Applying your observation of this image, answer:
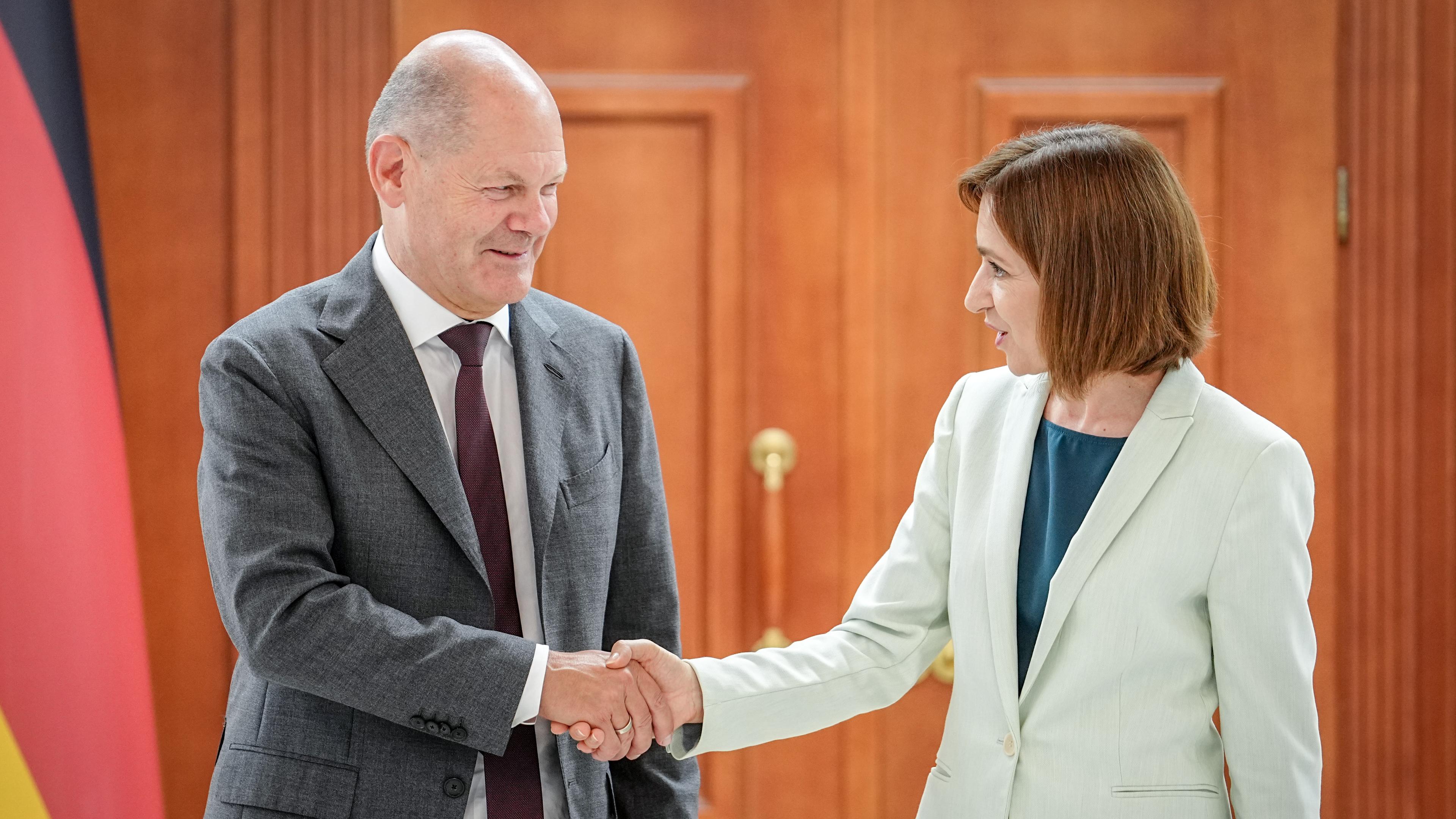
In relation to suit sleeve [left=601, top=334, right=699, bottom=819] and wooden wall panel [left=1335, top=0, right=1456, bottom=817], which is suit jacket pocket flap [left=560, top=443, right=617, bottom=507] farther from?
wooden wall panel [left=1335, top=0, right=1456, bottom=817]

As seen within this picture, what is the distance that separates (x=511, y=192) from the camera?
1.42m

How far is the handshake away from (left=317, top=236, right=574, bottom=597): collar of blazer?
0.40 ft

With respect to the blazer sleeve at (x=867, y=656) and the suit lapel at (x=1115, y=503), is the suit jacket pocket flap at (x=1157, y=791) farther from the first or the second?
the blazer sleeve at (x=867, y=656)

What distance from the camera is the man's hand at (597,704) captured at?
1368 mm

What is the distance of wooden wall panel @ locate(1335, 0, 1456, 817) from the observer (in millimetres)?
2242

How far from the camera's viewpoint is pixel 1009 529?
1394mm

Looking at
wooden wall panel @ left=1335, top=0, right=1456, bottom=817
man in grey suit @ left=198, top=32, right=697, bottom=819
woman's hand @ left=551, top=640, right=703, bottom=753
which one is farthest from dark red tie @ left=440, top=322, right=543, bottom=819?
wooden wall panel @ left=1335, top=0, right=1456, bottom=817

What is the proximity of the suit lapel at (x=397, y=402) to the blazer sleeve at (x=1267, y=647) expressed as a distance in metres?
0.83

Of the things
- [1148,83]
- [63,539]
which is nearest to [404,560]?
[63,539]

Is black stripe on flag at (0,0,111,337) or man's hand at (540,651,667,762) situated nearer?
man's hand at (540,651,667,762)

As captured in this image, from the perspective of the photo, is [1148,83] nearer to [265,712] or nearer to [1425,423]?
[1425,423]

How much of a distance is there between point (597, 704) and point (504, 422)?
1.19 feet

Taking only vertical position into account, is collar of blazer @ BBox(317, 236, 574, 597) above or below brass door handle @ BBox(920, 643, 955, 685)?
above

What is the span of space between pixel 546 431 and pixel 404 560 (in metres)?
0.23
